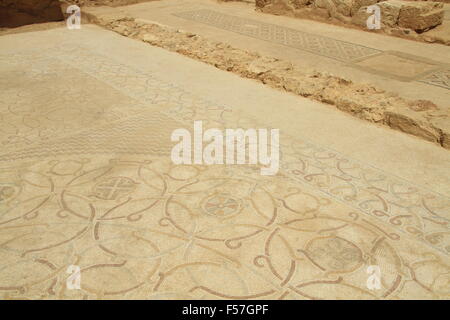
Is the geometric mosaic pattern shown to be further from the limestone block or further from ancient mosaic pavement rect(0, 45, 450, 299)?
ancient mosaic pavement rect(0, 45, 450, 299)

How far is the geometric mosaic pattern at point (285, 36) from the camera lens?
5.21 meters

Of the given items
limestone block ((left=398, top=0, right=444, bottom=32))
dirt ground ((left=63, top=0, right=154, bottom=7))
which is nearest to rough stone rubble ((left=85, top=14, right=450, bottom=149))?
limestone block ((left=398, top=0, right=444, bottom=32))

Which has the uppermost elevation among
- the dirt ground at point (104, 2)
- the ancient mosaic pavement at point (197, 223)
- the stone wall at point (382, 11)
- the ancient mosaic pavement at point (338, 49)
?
the stone wall at point (382, 11)

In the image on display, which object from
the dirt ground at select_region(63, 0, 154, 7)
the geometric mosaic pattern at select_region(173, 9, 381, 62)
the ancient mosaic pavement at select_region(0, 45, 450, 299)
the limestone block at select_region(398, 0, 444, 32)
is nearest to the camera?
the ancient mosaic pavement at select_region(0, 45, 450, 299)

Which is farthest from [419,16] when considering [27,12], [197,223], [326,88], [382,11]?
[27,12]

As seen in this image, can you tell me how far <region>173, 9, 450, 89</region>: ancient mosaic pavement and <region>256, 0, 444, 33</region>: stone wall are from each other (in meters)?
0.82

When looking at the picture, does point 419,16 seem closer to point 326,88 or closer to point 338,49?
point 338,49

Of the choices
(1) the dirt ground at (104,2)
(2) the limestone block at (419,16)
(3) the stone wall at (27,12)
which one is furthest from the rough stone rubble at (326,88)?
(1) the dirt ground at (104,2)

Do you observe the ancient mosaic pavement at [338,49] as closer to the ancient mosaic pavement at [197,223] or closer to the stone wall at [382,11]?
the stone wall at [382,11]

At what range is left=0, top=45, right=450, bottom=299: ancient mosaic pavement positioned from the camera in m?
1.69

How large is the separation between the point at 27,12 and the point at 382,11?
6.18m

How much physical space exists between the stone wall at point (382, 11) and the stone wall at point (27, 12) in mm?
4215

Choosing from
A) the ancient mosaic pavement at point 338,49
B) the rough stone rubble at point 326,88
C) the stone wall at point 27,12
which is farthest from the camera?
Result: the stone wall at point 27,12

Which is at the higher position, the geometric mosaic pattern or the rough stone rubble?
the geometric mosaic pattern
